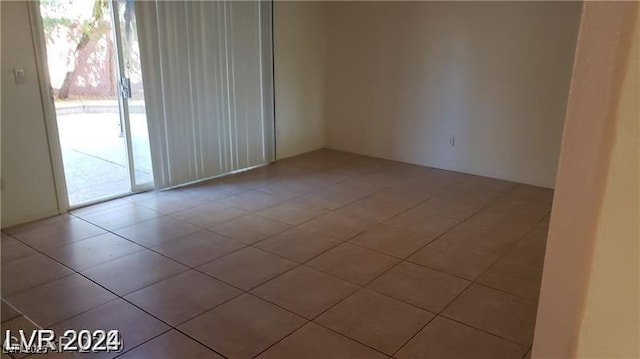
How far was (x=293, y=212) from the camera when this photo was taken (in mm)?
4102

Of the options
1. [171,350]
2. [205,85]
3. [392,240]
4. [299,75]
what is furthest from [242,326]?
[299,75]

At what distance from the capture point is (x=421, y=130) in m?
5.65

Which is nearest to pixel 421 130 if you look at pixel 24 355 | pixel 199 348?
pixel 199 348

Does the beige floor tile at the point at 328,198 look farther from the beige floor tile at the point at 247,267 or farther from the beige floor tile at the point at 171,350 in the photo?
the beige floor tile at the point at 171,350

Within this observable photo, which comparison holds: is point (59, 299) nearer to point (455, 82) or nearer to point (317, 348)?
point (317, 348)

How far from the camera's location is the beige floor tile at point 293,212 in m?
3.93

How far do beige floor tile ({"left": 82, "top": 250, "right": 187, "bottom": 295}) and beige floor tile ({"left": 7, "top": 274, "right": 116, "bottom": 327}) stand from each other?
0.24 ft

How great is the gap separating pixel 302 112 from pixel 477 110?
2207 mm

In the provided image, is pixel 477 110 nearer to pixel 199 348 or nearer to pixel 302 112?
pixel 302 112

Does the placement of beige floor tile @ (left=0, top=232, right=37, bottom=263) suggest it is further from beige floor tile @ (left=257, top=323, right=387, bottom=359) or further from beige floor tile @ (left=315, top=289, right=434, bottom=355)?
beige floor tile @ (left=315, top=289, right=434, bottom=355)

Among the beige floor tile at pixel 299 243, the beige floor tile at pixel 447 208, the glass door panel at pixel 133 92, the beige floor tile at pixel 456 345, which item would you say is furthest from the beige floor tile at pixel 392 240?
the glass door panel at pixel 133 92

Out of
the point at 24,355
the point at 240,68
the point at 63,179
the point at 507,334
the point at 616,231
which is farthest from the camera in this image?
the point at 240,68

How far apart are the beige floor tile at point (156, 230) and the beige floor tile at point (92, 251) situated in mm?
81

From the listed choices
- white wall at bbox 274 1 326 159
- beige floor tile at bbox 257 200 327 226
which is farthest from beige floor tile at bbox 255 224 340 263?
white wall at bbox 274 1 326 159
